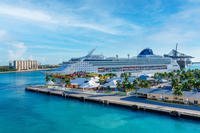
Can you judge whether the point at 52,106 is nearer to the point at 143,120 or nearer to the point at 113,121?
the point at 113,121

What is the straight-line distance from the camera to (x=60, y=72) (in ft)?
346

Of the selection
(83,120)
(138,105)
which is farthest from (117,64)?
(83,120)

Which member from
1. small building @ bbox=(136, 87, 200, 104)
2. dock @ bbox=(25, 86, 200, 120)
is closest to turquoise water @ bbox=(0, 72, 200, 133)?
dock @ bbox=(25, 86, 200, 120)

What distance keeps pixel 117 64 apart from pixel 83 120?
79766 mm

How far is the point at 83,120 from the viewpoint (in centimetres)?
3819

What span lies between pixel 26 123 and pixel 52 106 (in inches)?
498

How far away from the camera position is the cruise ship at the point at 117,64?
109250mm

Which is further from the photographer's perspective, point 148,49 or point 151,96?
point 148,49

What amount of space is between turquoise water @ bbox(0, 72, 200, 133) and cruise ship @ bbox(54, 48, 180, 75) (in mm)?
59364

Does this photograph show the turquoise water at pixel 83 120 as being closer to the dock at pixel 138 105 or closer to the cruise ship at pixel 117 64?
the dock at pixel 138 105

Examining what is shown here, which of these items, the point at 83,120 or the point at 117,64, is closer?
the point at 83,120

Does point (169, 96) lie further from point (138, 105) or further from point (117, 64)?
point (117, 64)

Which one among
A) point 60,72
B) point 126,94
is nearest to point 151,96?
point 126,94

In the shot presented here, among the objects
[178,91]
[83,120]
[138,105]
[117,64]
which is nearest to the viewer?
[83,120]
